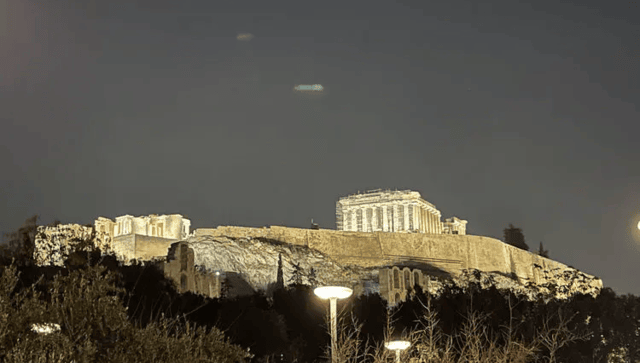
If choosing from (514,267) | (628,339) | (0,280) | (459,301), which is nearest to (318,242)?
(514,267)

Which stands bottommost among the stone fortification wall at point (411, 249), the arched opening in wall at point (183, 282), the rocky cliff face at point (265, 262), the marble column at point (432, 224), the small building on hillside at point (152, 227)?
the arched opening in wall at point (183, 282)

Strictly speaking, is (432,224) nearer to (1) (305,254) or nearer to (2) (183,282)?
(1) (305,254)

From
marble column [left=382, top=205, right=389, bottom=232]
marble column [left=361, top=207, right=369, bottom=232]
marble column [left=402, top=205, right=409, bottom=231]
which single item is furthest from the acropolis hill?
marble column [left=361, top=207, right=369, bottom=232]

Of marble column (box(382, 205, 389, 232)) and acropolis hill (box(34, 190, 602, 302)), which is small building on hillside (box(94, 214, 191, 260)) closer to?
acropolis hill (box(34, 190, 602, 302))

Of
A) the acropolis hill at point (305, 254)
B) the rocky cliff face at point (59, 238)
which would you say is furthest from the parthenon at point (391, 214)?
the rocky cliff face at point (59, 238)

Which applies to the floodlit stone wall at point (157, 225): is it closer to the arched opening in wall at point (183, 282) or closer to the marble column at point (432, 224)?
the arched opening in wall at point (183, 282)

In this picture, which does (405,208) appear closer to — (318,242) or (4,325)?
(318,242)

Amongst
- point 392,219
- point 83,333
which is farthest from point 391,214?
point 83,333
